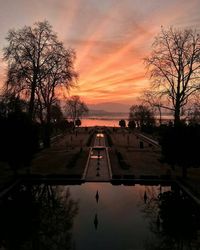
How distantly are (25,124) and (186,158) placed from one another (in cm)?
1642

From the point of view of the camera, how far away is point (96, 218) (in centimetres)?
2628

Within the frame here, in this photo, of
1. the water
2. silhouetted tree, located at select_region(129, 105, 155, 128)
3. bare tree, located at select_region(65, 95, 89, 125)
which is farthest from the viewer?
bare tree, located at select_region(65, 95, 89, 125)

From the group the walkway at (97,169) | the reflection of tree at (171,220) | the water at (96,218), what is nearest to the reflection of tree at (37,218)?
the water at (96,218)

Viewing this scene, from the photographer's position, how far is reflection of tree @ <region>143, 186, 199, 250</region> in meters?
22.3

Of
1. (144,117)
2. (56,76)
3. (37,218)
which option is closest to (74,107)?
(144,117)

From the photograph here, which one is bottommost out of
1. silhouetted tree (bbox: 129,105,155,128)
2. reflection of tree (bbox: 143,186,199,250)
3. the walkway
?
reflection of tree (bbox: 143,186,199,250)

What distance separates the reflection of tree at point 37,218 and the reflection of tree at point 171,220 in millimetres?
5289

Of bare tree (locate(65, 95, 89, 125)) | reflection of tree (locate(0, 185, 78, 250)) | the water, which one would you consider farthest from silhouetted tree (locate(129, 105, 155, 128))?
reflection of tree (locate(0, 185, 78, 250))

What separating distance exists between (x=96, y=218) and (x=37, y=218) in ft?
13.3

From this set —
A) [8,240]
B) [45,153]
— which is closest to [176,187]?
[8,240]

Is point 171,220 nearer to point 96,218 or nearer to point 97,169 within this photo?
point 96,218

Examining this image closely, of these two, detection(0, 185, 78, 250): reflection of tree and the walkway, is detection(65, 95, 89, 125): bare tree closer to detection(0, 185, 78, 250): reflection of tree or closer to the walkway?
the walkway

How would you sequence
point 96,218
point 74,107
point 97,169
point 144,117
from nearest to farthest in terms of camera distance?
point 96,218 → point 97,169 → point 144,117 → point 74,107

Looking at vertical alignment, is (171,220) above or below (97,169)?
below
